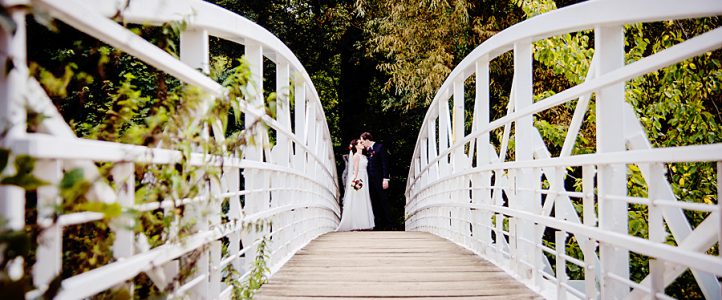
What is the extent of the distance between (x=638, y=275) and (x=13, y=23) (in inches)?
248

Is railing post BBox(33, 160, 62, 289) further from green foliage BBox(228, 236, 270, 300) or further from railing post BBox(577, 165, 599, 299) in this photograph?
railing post BBox(577, 165, 599, 299)

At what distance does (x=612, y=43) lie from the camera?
3.26 m

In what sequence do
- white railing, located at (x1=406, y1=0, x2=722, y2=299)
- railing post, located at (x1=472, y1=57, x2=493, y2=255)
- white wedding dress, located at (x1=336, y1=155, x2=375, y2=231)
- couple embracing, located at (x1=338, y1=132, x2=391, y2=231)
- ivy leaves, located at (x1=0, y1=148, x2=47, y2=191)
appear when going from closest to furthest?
ivy leaves, located at (x1=0, y1=148, x2=47, y2=191) < white railing, located at (x1=406, y1=0, x2=722, y2=299) < railing post, located at (x1=472, y1=57, x2=493, y2=255) < couple embracing, located at (x1=338, y1=132, x2=391, y2=231) < white wedding dress, located at (x1=336, y1=155, x2=375, y2=231)

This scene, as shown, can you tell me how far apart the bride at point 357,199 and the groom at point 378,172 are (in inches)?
5.1

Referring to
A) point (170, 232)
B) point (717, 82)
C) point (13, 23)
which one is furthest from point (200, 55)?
point (717, 82)

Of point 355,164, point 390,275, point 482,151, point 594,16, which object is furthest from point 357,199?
point 594,16

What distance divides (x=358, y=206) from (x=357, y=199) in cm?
13

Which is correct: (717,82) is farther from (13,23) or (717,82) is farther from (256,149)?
(13,23)

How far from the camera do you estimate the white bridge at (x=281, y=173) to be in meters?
1.58

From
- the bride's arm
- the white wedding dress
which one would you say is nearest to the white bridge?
the bride's arm

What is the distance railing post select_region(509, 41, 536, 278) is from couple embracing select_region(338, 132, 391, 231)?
7.02 m

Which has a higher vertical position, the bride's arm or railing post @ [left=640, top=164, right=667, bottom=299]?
the bride's arm

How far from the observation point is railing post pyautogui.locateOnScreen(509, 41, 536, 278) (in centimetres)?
436

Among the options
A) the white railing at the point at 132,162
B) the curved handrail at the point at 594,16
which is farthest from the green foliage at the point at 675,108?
the white railing at the point at 132,162
